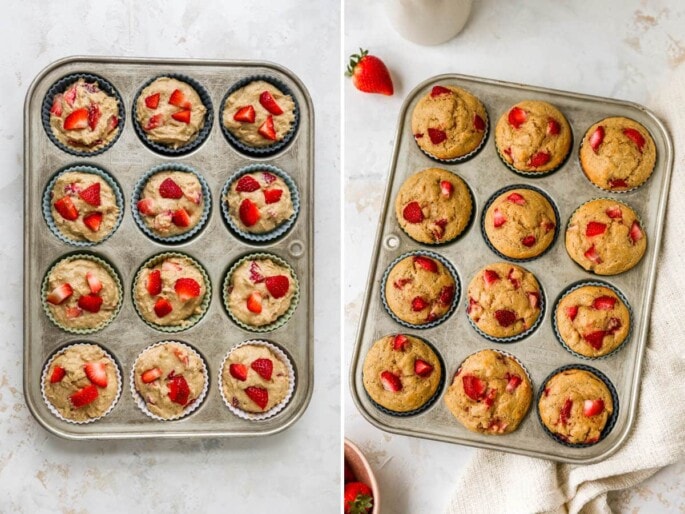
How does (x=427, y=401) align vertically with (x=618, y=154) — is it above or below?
below

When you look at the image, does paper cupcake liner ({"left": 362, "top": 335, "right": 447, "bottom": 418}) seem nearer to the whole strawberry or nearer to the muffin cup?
the whole strawberry

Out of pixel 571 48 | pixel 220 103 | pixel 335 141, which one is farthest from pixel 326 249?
pixel 571 48

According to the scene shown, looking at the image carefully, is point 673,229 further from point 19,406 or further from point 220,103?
point 19,406

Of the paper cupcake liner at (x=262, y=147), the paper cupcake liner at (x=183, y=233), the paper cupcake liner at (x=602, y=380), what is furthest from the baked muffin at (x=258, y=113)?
the paper cupcake liner at (x=602, y=380)

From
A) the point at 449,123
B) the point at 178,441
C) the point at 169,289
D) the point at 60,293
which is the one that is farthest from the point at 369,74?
the point at 178,441

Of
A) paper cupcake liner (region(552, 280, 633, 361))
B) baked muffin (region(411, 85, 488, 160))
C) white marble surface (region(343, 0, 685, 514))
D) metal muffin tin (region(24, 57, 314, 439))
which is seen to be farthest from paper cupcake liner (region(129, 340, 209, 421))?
paper cupcake liner (region(552, 280, 633, 361))

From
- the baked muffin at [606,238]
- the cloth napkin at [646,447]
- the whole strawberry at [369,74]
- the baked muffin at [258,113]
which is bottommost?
the cloth napkin at [646,447]

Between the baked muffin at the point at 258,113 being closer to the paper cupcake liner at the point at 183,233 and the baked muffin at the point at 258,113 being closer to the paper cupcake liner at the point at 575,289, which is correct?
the paper cupcake liner at the point at 183,233

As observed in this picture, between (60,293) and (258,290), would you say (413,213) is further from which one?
(60,293)
